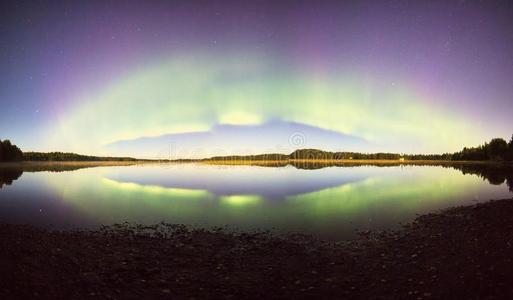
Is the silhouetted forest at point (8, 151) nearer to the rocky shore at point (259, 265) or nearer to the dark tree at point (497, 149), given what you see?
the rocky shore at point (259, 265)

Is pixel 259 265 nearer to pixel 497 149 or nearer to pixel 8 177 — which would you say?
pixel 8 177

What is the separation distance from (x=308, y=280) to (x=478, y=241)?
1026 cm

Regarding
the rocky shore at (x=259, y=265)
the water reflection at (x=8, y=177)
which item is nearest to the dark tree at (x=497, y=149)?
the rocky shore at (x=259, y=265)

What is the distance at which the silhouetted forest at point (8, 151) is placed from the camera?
570 feet

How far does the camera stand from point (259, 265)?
599 inches

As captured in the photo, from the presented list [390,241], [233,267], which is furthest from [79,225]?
[390,241]

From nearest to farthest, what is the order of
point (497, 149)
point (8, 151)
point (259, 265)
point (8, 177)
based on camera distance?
point (259, 265)
point (8, 177)
point (8, 151)
point (497, 149)

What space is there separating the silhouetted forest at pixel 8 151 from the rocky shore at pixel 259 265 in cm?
19394

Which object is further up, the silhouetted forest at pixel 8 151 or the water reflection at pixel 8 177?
the silhouetted forest at pixel 8 151

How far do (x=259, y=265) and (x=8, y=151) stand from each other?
212 meters

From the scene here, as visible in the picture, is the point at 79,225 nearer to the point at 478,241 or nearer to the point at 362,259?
the point at 362,259

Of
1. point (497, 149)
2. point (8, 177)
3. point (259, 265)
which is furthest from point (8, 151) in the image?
point (497, 149)

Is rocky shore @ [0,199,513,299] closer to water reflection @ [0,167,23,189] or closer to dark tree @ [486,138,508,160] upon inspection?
water reflection @ [0,167,23,189]

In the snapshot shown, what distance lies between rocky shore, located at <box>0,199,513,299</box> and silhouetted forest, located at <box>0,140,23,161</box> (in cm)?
19394
